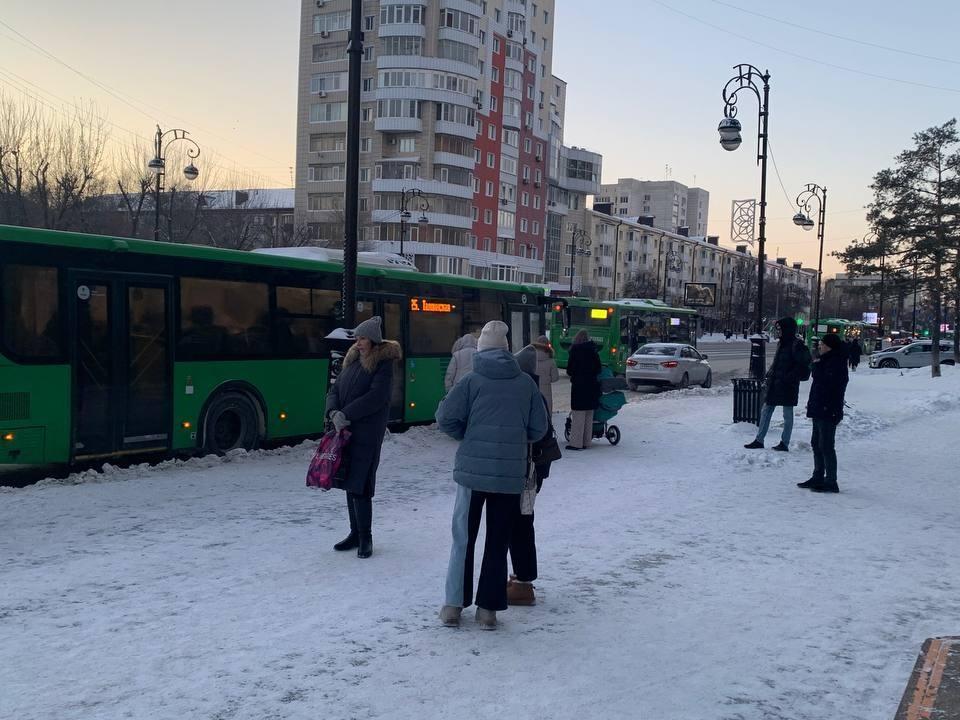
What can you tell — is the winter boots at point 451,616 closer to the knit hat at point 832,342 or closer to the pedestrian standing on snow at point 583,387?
the knit hat at point 832,342

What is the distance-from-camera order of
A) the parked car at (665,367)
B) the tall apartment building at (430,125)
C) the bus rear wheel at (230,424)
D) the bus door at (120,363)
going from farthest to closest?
the tall apartment building at (430,125) → the parked car at (665,367) → the bus rear wheel at (230,424) → the bus door at (120,363)

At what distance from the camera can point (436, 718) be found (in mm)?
4031

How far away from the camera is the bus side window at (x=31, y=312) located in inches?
365

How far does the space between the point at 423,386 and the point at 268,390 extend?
3714 millimetres

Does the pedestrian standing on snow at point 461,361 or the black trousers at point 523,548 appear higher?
the pedestrian standing on snow at point 461,361

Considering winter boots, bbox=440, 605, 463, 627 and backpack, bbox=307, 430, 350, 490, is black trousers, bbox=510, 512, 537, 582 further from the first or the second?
backpack, bbox=307, 430, 350, 490

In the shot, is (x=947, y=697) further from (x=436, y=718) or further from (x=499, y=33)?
(x=499, y=33)

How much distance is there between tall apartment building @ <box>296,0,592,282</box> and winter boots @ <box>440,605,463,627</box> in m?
56.7

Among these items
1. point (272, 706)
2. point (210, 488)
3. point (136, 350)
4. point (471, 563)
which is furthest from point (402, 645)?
point (136, 350)

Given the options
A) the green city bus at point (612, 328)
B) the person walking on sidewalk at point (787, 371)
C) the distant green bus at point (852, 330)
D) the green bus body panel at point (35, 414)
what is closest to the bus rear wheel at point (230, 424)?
the green bus body panel at point (35, 414)

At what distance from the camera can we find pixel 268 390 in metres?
12.2

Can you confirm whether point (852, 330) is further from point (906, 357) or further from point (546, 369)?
point (546, 369)

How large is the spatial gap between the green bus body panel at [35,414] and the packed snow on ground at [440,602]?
1.23ft

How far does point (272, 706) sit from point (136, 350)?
23.5ft
